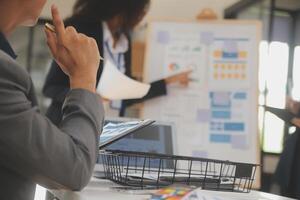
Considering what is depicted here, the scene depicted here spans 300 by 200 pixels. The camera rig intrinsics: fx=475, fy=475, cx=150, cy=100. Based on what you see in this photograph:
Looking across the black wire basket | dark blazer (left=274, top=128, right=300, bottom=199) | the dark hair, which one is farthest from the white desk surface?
dark blazer (left=274, top=128, right=300, bottom=199)

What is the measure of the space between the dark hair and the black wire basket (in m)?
1.05

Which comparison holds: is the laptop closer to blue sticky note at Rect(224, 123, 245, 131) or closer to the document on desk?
the document on desk

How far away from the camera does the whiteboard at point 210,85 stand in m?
2.50

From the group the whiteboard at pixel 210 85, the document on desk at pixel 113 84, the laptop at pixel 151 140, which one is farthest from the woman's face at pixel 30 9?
the whiteboard at pixel 210 85

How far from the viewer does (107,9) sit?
2004mm

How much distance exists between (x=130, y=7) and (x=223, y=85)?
2.48 ft

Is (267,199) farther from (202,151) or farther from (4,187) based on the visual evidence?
(202,151)

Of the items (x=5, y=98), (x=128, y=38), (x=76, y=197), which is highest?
(x=128, y=38)

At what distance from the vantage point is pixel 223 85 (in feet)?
8.38

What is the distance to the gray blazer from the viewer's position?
669mm

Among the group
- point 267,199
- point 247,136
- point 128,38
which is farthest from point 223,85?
point 267,199

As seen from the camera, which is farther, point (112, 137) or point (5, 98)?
point (112, 137)

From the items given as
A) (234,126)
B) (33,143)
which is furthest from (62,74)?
(33,143)

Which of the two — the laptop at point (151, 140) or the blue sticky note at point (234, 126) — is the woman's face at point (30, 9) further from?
the blue sticky note at point (234, 126)
